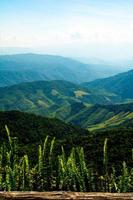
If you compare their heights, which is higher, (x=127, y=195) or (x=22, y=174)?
(x=127, y=195)

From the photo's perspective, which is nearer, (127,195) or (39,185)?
(127,195)

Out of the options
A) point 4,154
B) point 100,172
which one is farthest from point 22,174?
point 100,172

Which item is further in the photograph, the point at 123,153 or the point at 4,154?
the point at 123,153

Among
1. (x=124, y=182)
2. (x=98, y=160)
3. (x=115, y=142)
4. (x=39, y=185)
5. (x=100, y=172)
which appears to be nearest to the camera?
(x=124, y=182)

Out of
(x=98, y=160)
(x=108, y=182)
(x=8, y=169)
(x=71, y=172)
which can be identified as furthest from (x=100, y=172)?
(x=8, y=169)

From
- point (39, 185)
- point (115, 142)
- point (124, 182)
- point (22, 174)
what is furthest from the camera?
point (115, 142)

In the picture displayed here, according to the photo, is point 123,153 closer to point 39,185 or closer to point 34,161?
point 34,161

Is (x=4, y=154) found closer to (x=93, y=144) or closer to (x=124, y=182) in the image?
(x=124, y=182)

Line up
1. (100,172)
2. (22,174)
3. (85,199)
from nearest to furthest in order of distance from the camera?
(85,199) → (22,174) → (100,172)

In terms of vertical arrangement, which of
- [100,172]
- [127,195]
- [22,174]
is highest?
[127,195]
